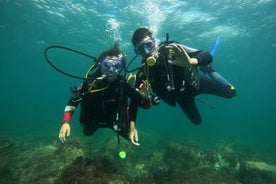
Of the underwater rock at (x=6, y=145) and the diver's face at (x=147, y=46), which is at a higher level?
the diver's face at (x=147, y=46)

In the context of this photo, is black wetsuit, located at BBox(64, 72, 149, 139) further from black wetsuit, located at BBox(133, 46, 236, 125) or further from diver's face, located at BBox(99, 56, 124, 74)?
black wetsuit, located at BBox(133, 46, 236, 125)

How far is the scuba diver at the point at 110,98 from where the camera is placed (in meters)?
5.74

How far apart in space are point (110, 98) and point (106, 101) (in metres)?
0.13

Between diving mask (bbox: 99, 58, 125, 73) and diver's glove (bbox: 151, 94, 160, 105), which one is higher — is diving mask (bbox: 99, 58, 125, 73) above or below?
above

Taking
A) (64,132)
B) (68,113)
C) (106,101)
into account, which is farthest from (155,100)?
(64,132)

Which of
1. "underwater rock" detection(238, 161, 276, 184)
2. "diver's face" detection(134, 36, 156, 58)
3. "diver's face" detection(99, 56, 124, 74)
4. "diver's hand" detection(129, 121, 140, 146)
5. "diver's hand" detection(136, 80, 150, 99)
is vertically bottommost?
"underwater rock" detection(238, 161, 276, 184)

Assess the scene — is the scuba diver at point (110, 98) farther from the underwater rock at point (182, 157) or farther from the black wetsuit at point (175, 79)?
the underwater rock at point (182, 157)

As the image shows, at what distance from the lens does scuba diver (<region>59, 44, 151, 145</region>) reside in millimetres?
5742

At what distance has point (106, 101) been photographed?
5957mm

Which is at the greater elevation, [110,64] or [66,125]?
[110,64]

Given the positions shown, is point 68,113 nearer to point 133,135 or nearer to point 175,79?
point 133,135

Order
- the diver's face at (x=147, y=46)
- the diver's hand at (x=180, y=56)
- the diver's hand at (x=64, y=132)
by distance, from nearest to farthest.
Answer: the diver's hand at (x=180, y=56), the diver's hand at (x=64, y=132), the diver's face at (x=147, y=46)

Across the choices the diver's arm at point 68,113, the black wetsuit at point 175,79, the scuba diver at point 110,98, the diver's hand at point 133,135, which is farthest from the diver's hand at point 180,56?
the diver's arm at point 68,113

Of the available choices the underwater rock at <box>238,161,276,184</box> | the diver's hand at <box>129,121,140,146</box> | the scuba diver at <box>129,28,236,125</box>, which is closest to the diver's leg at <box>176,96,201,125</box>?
the scuba diver at <box>129,28,236,125</box>
